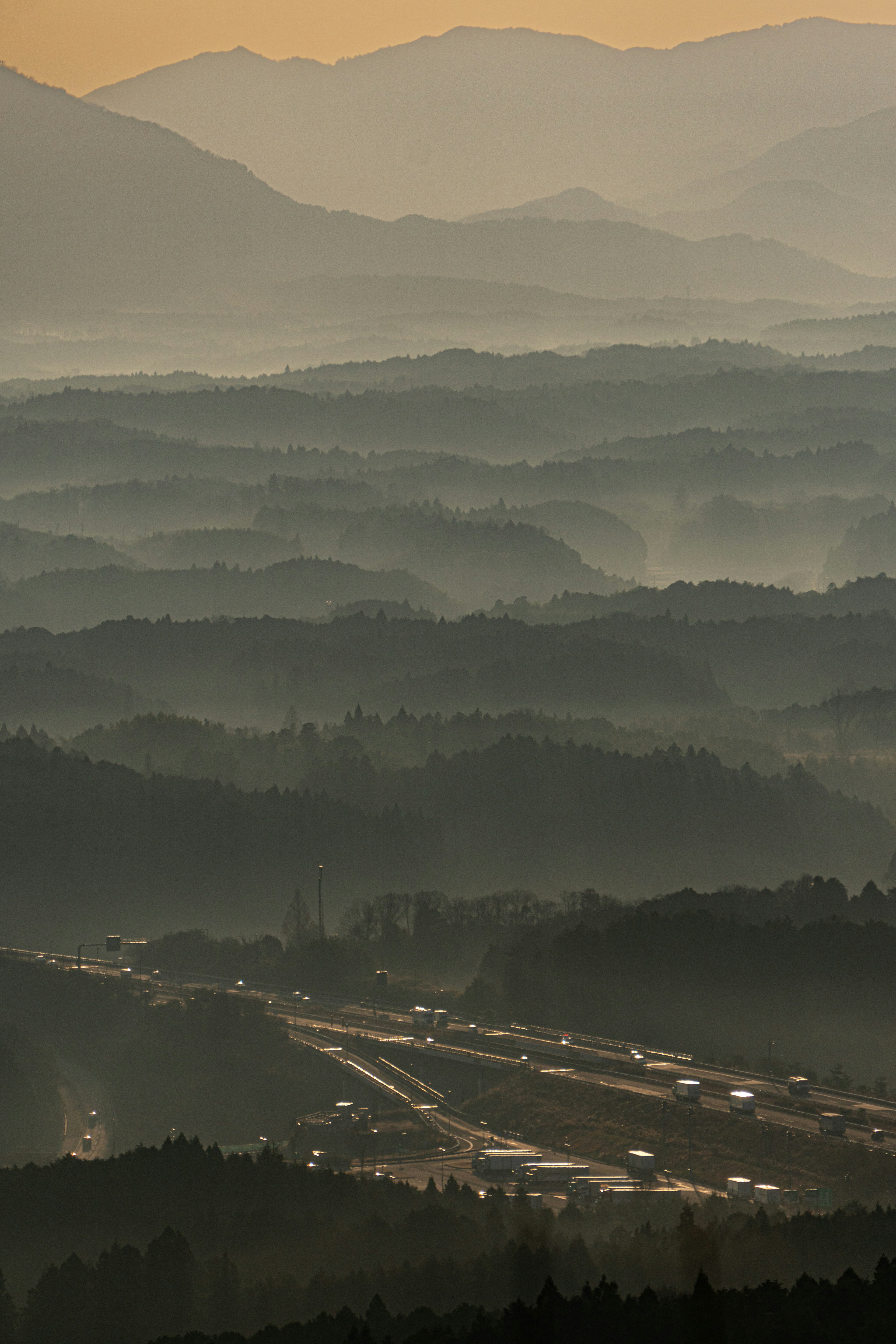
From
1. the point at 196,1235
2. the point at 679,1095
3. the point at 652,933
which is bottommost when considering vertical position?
the point at 196,1235

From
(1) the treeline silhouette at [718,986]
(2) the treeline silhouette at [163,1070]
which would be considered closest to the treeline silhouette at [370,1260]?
(2) the treeline silhouette at [163,1070]

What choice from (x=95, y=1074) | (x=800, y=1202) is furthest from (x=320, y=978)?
(x=800, y=1202)

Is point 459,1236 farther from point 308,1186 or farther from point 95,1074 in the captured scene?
point 95,1074

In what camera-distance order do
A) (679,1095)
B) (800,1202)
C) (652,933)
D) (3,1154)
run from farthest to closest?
(652,933) → (3,1154) → (679,1095) → (800,1202)

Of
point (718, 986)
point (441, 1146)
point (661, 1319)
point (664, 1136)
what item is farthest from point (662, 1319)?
point (718, 986)

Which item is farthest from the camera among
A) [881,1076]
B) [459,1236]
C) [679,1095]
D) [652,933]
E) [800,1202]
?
[652,933]

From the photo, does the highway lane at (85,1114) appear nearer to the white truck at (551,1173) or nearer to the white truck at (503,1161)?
the white truck at (503,1161)

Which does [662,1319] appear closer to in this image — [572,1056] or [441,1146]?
[441,1146]

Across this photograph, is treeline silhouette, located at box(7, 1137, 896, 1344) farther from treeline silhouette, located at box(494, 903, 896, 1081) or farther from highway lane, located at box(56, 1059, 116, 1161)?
treeline silhouette, located at box(494, 903, 896, 1081)
